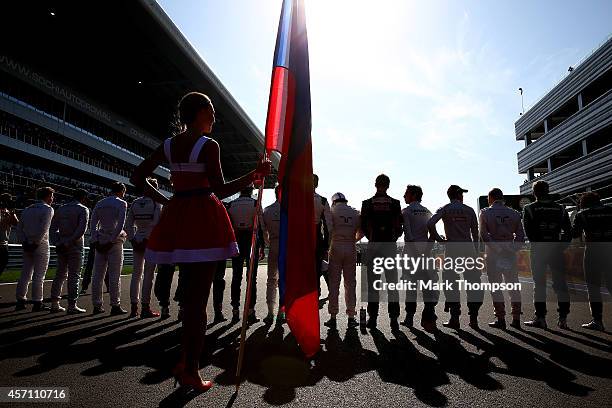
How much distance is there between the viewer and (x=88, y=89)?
31.4 m

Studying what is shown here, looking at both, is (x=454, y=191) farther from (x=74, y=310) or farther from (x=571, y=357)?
(x=74, y=310)

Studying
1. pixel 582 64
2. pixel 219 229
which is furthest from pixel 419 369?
pixel 582 64

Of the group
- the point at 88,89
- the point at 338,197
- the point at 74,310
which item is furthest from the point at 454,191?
the point at 88,89

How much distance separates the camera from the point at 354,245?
5180 millimetres

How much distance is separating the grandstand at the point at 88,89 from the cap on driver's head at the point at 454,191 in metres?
19.7

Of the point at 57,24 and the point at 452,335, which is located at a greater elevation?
the point at 57,24

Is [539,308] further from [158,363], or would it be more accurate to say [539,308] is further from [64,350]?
[64,350]

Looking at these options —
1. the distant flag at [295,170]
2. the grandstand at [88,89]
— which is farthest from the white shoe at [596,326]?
the grandstand at [88,89]

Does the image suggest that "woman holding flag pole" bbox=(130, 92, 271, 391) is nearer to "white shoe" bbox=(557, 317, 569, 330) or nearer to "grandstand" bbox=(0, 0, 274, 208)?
"white shoe" bbox=(557, 317, 569, 330)

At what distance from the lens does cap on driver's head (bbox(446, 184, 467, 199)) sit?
531cm

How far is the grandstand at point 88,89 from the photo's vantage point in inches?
834

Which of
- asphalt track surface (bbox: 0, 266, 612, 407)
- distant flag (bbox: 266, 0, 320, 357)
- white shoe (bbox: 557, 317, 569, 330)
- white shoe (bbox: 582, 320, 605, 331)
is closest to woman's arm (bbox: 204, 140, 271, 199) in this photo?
distant flag (bbox: 266, 0, 320, 357)

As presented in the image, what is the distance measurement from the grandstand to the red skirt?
68.3 feet

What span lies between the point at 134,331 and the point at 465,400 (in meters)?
3.53
